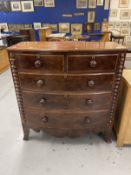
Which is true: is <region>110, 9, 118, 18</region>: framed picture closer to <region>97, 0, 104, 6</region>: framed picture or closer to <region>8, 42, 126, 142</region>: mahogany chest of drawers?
<region>97, 0, 104, 6</region>: framed picture

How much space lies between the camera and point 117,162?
4.66 feet

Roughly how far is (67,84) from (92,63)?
274mm

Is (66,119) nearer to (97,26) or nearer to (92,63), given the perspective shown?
(92,63)

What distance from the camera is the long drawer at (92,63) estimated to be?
3.80 ft

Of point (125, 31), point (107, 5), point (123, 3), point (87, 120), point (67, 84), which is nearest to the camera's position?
point (67, 84)

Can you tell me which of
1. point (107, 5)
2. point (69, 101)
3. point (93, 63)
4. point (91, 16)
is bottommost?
point (69, 101)

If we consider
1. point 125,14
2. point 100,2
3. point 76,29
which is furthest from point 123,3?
point 76,29

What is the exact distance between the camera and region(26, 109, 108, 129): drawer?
1420mm

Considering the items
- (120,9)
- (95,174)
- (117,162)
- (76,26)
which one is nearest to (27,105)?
(95,174)

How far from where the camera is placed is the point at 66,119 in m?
1.44

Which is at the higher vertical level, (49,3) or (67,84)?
(49,3)

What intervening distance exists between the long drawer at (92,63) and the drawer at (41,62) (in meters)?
0.09

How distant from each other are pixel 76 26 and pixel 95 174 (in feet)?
16.9

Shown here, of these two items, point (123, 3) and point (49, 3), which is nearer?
point (49, 3)
